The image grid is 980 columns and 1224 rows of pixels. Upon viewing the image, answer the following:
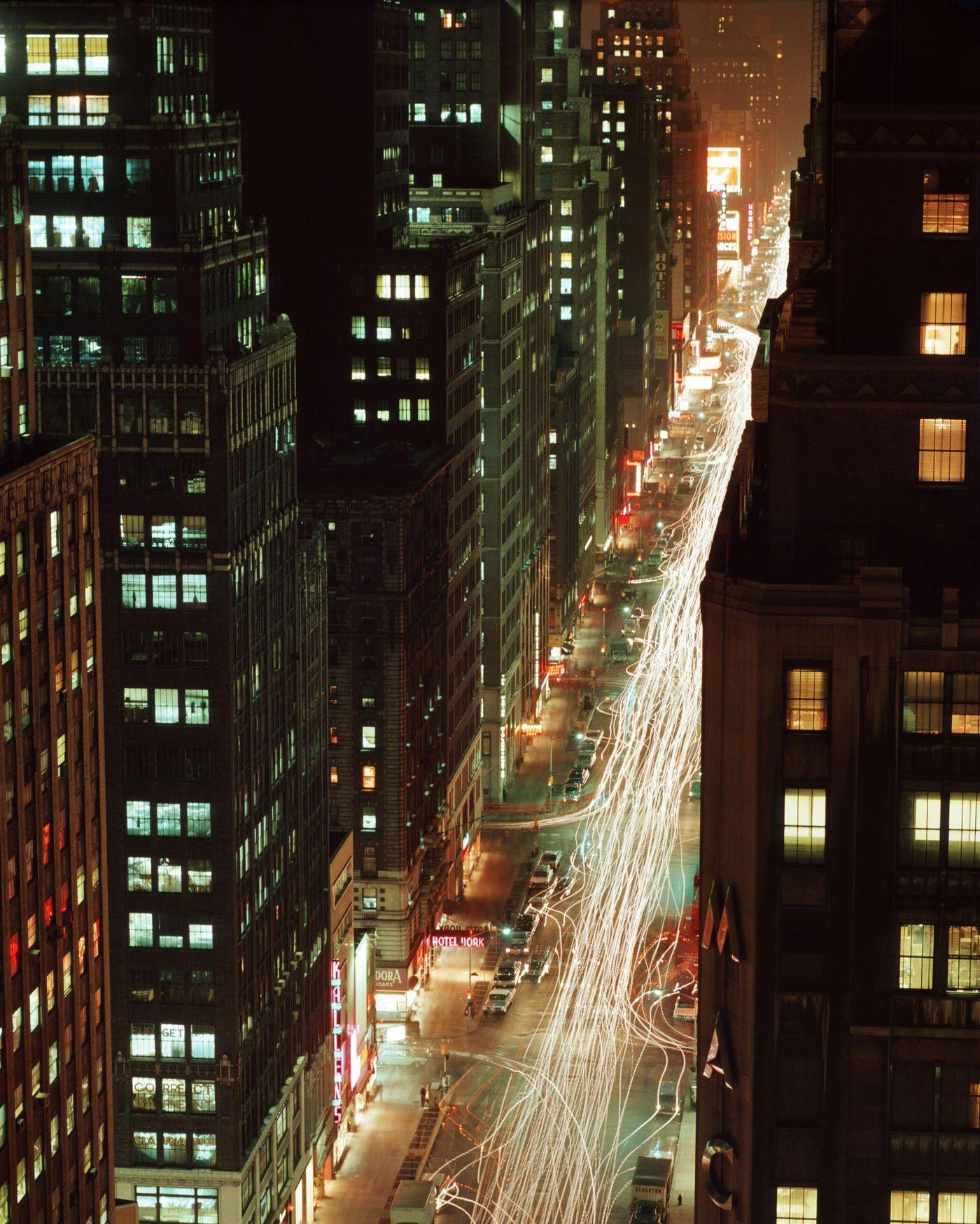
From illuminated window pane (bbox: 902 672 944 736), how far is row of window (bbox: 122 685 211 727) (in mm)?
77322

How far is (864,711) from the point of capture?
180ft

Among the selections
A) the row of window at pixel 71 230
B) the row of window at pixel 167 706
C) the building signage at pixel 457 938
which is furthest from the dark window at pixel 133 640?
the building signage at pixel 457 938

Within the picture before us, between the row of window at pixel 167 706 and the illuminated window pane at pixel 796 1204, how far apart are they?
75550mm

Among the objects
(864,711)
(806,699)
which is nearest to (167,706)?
(806,699)

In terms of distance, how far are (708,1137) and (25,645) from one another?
151 feet

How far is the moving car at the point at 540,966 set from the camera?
182 meters

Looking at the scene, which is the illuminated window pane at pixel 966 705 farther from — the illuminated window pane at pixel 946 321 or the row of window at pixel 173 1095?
the row of window at pixel 173 1095

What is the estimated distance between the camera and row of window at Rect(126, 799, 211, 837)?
12988cm

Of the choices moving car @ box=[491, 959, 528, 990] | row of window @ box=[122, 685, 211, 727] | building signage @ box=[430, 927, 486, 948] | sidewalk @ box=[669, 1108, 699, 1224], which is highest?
row of window @ box=[122, 685, 211, 727]

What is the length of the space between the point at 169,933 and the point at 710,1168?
76.2 meters

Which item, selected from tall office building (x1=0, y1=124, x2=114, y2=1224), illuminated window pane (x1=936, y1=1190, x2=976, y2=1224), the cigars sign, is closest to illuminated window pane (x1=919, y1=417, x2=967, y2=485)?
Result: the cigars sign

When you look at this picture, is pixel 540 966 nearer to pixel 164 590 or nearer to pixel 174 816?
pixel 174 816

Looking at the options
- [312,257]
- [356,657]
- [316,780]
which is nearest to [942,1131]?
[316,780]

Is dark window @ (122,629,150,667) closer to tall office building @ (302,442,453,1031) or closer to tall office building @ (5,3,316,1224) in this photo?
tall office building @ (5,3,316,1224)
